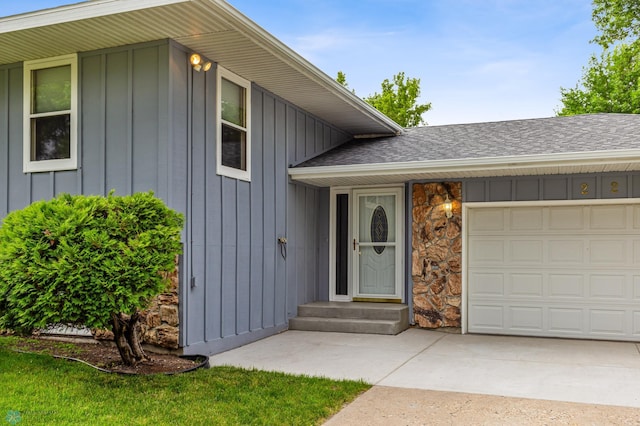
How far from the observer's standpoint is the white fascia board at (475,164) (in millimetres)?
6785

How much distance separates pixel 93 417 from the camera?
3.92m

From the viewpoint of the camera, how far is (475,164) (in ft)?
24.5

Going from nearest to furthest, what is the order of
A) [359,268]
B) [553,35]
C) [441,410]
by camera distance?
[441,410] < [359,268] < [553,35]

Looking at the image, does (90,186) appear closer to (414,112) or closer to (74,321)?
(74,321)

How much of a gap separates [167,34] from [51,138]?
204 centimetres

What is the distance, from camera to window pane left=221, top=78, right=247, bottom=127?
697 centimetres

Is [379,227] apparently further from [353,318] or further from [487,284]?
[487,284]

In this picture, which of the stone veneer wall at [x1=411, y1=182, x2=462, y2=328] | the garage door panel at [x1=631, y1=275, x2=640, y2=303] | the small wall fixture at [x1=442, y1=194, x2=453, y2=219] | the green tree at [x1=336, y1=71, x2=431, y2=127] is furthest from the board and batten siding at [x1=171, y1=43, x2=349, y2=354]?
the green tree at [x1=336, y1=71, x2=431, y2=127]

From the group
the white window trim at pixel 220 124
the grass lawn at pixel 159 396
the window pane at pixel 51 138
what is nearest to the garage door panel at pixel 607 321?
the grass lawn at pixel 159 396

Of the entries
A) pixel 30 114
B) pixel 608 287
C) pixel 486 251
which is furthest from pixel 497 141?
pixel 30 114

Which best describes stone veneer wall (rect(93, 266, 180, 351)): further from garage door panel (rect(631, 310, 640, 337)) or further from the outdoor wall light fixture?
garage door panel (rect(631, 310, 640, 337))

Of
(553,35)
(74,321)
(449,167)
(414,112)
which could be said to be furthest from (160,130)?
(414,112)

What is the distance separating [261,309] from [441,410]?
3.66 m

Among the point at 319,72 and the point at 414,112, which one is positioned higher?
the point at 414,112
